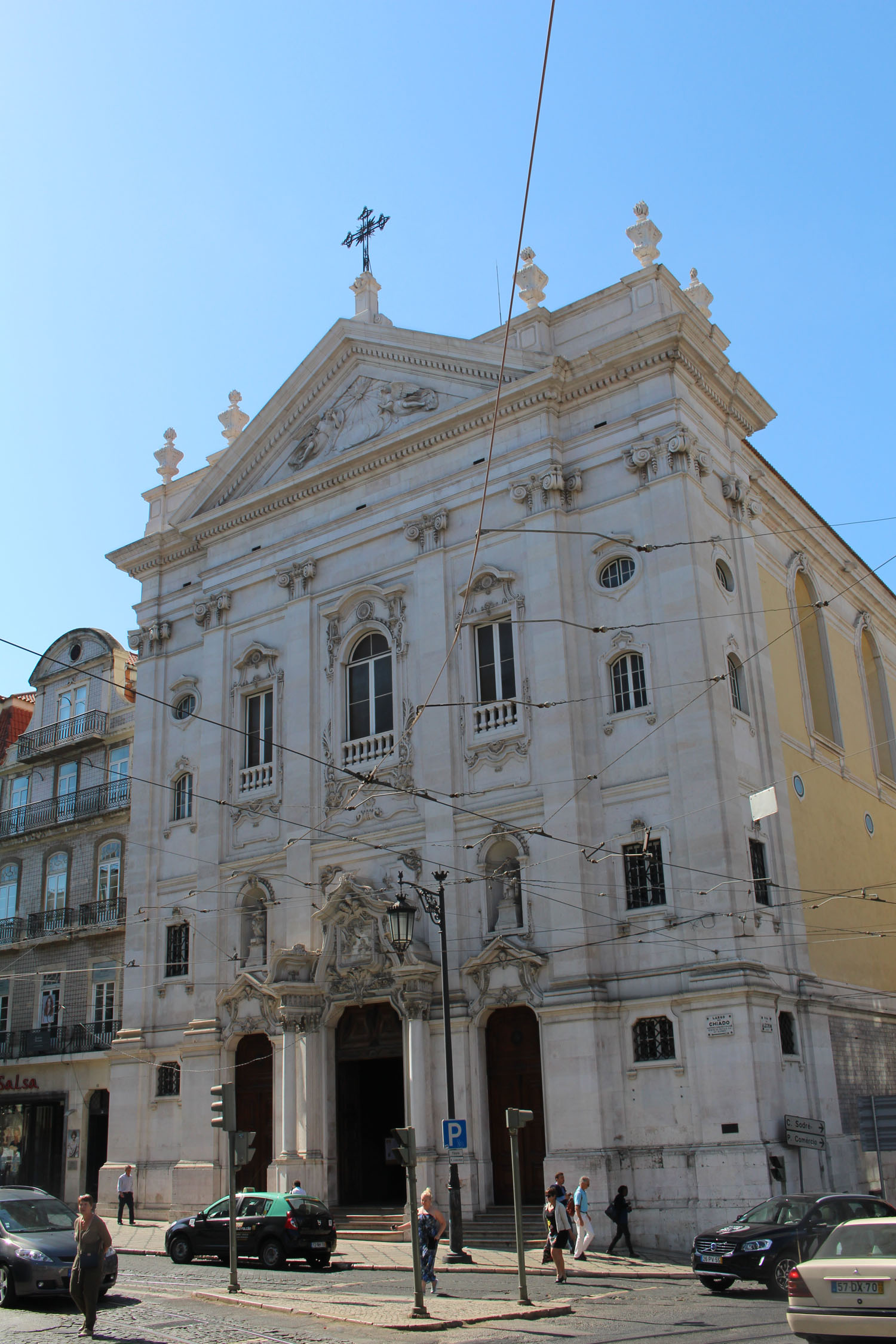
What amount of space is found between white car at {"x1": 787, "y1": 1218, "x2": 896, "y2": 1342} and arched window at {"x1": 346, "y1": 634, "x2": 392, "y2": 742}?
19492mm

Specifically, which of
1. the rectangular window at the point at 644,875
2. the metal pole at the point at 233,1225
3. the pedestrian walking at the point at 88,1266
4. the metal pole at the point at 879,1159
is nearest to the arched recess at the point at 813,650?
the rectangular window at the point at 644,875

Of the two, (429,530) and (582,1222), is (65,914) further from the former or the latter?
(582,1222)

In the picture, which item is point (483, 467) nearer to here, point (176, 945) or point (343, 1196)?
point (176, 945)

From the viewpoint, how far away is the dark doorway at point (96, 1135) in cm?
3625

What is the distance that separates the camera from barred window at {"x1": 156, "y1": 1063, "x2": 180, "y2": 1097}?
32.4 meters

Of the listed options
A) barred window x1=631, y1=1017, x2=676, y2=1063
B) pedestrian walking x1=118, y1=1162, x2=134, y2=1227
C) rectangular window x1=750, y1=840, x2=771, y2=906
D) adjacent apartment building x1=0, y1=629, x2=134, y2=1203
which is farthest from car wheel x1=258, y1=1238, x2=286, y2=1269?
adjacent apartment building x1=0, y1=629, x2=134, y2=1203

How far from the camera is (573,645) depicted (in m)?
27.9

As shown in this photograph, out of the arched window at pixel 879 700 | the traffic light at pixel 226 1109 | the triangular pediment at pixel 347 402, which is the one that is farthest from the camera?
the arched window at pixel 879 700

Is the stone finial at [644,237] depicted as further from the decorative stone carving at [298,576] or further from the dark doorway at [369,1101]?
the dark doorway at [369,1101]

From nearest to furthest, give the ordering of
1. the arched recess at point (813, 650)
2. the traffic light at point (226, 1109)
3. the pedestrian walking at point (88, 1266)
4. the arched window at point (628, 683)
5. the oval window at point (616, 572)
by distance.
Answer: the pedestrian walking at point (88, 1266) → the traffic light at point (226, 1109) → the arched window at point (628, 683) → the oval window at point (616, 572) → the arched recess at point (813, 650)

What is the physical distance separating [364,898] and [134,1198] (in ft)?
34.5

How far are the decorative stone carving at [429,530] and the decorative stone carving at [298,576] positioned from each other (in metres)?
3.34

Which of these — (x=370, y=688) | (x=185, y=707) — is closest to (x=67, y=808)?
(x=185, y=707)

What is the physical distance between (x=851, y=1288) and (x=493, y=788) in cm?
1692
